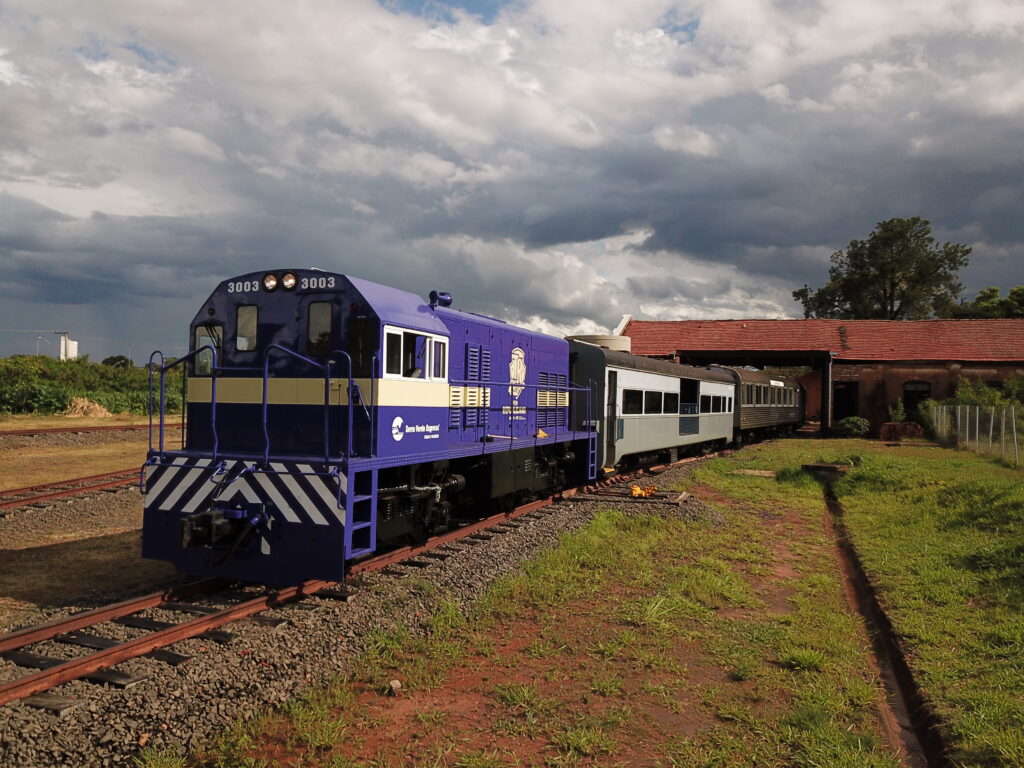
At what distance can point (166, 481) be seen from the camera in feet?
24.4

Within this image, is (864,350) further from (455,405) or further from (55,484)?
(55,484)

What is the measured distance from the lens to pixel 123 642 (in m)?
5.62

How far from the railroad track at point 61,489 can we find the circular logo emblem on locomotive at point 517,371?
8.45 meters

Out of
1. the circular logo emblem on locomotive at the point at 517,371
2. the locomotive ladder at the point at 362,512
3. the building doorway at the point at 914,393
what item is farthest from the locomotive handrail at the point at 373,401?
the building doorway at the point at 914,393

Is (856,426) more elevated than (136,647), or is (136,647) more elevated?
A: (856,426)

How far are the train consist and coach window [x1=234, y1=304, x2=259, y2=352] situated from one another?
0.01 metres

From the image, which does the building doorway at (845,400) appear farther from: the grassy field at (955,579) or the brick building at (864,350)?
the grassy field at (955,579)

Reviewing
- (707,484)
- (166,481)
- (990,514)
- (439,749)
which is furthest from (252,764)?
(707,484)

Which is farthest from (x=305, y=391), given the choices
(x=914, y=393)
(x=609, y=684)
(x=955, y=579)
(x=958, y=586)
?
(x=914, y=393)

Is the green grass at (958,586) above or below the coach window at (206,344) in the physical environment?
below

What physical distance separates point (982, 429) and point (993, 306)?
54.8m

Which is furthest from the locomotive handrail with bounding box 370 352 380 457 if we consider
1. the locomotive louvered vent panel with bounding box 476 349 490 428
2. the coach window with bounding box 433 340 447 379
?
the locomotive louvered vent panel with bounding box 476 349 490 428

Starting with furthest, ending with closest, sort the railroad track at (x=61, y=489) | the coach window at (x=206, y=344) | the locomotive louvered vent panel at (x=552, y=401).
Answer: the locomotive louvered vent panel at (x=552, y=401) < the railroad track at (x=61, y=489) < the coach window at (x=206, y=344)

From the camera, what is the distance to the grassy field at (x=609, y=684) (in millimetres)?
4355
